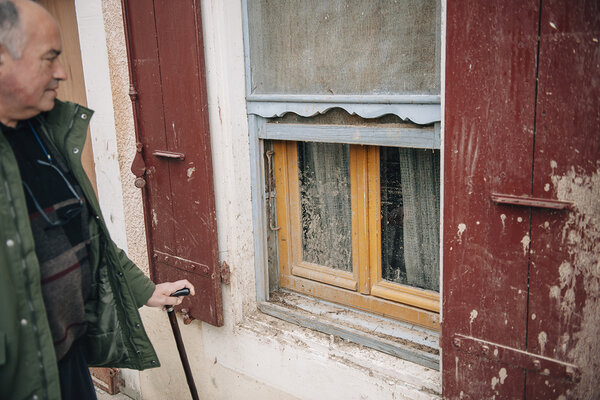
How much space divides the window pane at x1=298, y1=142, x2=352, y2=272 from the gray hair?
1.45 meters

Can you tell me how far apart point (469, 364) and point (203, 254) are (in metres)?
1.46

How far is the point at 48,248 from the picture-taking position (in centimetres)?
167

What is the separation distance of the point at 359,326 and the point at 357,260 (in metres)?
0.33

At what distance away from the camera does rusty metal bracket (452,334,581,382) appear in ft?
5.53

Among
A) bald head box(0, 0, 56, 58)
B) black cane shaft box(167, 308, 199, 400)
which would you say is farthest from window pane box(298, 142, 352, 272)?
bald head box(0, 0, 56, 58)

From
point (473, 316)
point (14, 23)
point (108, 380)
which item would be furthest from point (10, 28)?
point (108, 380)

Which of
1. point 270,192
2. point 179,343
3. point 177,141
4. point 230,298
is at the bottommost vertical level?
point 179,343

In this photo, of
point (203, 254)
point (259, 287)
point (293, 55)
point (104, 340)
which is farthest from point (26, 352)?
point (293, 55)

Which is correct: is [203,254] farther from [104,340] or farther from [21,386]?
[21,386]

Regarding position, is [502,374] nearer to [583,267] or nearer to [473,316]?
[473,316]

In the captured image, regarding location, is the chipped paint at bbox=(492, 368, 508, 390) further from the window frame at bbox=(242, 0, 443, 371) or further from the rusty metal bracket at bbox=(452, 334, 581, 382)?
the window frame at bbox=(242, 0, 443, 371)

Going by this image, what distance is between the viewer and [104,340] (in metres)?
1.99

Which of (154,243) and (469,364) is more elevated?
(154,243)

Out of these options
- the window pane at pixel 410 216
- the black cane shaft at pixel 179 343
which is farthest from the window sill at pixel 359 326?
the black cane shaft at pixel 179 343
